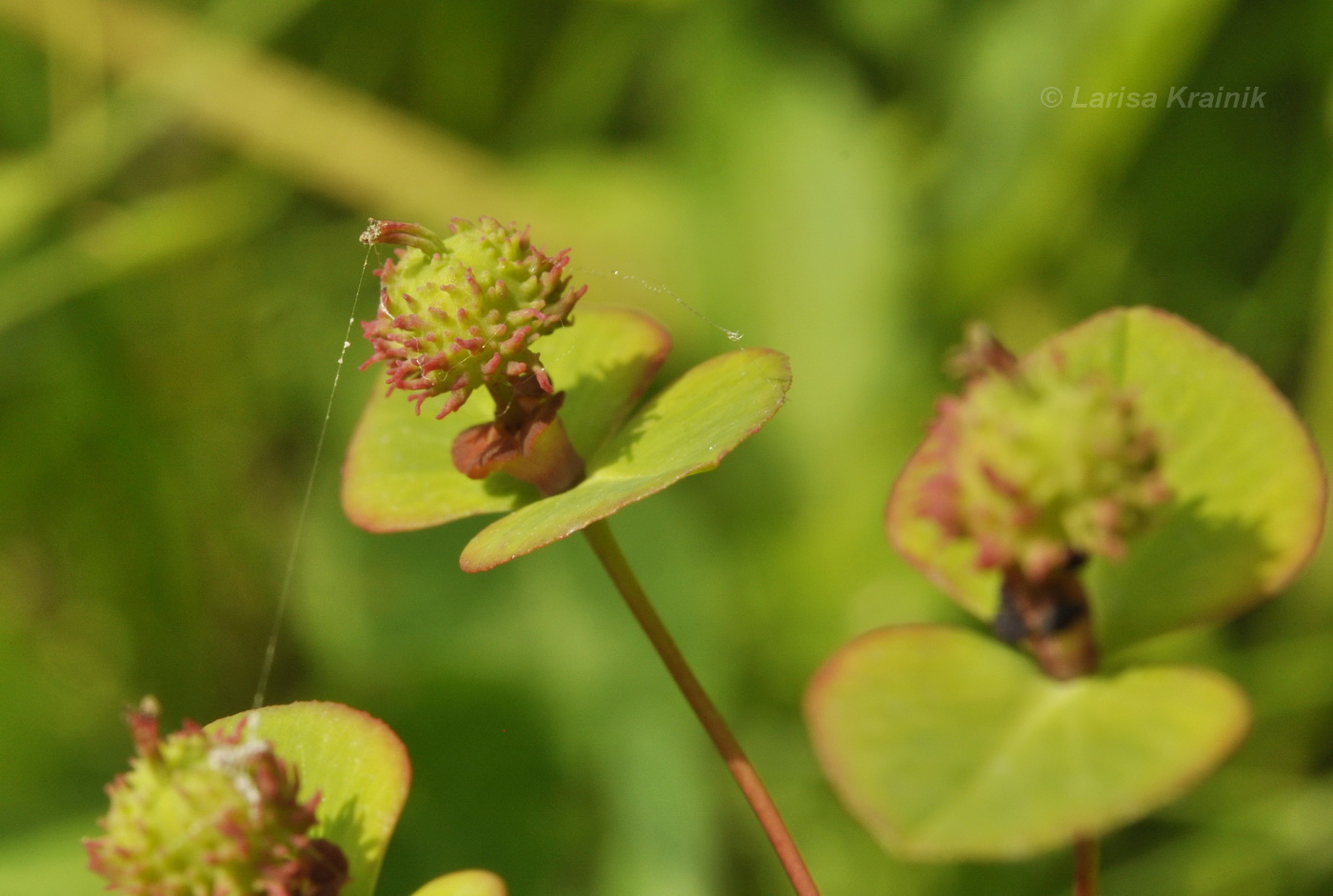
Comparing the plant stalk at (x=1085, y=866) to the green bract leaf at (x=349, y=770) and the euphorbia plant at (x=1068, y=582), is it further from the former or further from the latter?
the green bract leaf at (x=349, y=770)

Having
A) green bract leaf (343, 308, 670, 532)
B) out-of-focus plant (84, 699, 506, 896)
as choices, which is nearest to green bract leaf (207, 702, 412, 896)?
out-of-focus plant (84, 699, 506, 896)

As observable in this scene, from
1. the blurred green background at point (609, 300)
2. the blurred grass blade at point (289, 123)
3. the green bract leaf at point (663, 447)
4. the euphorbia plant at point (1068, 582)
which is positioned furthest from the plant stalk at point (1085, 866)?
the blurred grass blade at point (289, 123)

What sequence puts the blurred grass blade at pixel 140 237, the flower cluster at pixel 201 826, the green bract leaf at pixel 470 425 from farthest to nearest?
the blurred grass blade at pixel 140 237
the green bract leaf at pixel 470 425
the flower cluster at pixel 201 826

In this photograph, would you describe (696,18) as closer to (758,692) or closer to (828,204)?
(828,204)

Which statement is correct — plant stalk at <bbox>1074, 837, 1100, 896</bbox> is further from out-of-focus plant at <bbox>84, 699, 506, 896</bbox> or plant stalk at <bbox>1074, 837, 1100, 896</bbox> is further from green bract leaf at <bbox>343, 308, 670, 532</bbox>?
green bract leaf at <bbox>343, 308, 670, 532</bbox>

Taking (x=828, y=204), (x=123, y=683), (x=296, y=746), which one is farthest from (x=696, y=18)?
(x=296, y=746)

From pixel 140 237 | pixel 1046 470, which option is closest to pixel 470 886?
pixel 1046 470
